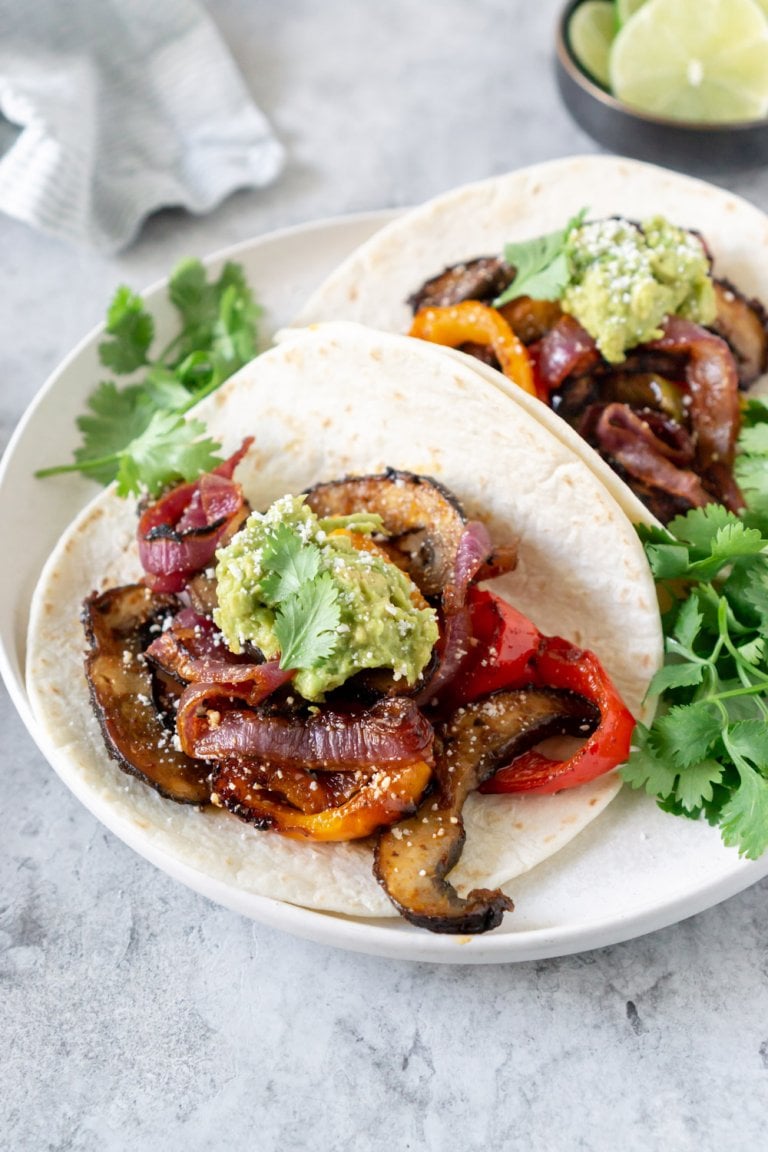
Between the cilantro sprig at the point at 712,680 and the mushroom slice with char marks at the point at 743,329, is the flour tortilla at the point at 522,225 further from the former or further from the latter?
the cilantro sprig at the point at 712,680

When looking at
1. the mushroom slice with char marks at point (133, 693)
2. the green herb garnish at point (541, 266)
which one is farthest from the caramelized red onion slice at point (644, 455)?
the mushroom slice with char marks at point (133, 693)

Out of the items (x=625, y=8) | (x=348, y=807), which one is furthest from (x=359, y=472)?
(x=625, y=8)

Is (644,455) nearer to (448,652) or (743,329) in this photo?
(743,329)

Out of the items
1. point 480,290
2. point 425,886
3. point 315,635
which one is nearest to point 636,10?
point 480,290

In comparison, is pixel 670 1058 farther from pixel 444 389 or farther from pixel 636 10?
pixel 636 10

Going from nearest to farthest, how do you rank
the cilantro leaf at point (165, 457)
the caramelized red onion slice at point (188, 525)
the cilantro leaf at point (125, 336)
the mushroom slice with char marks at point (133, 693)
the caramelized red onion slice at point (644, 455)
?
the mushroom slice with char marks at point (133, 693) → the caramelized red onion slice at point (188, 525) → the cilantro leaf at point (165, 457) → the caramelized red onion slice at point (644, 455) → the cilantro leaf at point (125, 336)
